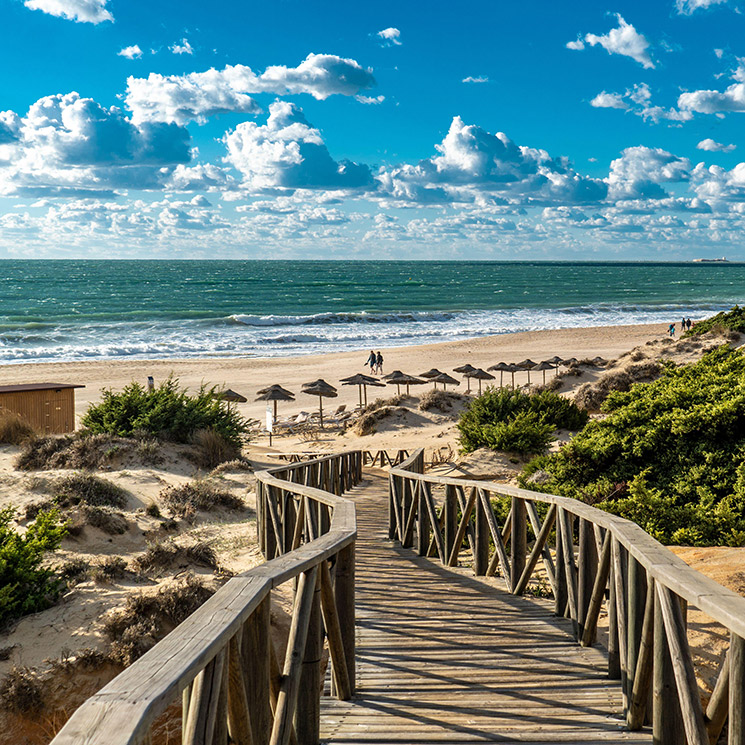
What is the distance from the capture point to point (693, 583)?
2.75 m

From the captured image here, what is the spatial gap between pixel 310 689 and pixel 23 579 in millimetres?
4838

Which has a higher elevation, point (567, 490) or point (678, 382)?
point (678, 382)

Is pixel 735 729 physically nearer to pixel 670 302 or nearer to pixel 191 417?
pixel 191 417

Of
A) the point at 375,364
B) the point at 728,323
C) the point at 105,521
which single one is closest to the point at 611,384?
the point at 728,323

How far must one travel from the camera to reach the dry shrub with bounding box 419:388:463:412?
24.5 meters

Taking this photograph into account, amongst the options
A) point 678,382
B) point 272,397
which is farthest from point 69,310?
point 678,382

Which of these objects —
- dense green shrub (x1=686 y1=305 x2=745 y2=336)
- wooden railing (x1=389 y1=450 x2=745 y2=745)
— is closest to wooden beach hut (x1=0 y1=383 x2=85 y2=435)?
wooden railing (x1=389 y1=450 x2=745 y2=745)

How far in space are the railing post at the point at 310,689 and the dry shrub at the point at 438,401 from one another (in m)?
21.1

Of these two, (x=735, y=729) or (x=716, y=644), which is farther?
(x=716, y=644)

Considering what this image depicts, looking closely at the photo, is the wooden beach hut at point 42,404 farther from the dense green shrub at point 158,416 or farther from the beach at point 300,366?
the beach at point 300,366

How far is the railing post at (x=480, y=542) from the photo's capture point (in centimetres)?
654

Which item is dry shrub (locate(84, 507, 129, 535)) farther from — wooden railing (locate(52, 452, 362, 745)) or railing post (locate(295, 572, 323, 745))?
railing post (locate(295, 572, 323, 745))

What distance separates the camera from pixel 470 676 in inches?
166

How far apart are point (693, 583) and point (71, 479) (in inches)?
397
